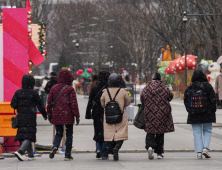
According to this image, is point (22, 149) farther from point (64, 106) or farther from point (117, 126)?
point (117, 126)

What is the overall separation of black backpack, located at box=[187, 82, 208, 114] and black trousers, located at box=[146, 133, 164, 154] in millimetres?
730

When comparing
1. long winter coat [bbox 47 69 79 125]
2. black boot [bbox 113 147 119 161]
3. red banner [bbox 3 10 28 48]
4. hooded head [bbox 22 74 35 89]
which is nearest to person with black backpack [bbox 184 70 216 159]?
black boot [bbox 113 147 119 161]

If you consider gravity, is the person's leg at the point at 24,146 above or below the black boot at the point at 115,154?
above

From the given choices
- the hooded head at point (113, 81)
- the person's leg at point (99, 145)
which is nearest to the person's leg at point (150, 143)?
the person's leg at point (99, 145)

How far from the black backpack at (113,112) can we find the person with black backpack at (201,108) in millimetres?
1273

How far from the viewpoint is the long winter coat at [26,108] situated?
886cm

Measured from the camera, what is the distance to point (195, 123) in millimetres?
9172

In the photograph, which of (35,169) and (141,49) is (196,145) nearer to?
(35,169)

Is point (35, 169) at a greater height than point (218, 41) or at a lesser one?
lesser

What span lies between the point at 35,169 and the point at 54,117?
117 centimetres

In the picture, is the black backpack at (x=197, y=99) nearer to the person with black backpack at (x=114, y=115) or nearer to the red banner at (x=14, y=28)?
the person with black backpack at (x=114, y=115)

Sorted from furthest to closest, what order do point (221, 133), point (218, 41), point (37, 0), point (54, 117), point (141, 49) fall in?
1. point (141, 49)
2. point (37, 0)
3. point (218, 41)
4. point (221, 133)
5. point (54, 117)

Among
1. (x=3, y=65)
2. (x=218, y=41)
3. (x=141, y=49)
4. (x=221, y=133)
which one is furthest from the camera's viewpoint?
(x=141, y=49)

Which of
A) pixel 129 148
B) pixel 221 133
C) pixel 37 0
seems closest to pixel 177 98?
pixel 37 0
